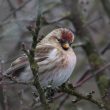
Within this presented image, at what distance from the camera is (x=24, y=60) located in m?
4.11

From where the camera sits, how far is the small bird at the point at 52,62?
406cm

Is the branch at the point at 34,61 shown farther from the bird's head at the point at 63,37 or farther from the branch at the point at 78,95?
the bird's head at the point at 63,37

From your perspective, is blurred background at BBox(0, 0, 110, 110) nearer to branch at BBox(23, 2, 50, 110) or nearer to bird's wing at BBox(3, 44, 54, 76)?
bird's wing at BBox(3, 44, 54, 76)

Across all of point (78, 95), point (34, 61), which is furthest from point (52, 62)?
point (34, 61)

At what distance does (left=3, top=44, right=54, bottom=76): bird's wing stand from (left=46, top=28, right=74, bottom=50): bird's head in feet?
0.24

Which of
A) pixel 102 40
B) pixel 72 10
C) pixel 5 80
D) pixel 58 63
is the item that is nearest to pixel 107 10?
pixel 72 10

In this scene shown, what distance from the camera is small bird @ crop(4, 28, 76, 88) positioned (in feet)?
13.3

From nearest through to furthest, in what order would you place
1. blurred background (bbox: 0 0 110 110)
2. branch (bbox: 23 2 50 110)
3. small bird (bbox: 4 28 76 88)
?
1. branch (bbox: 23 2 50 110)
2. small bird (bbox: 4 28 76 88)
3. blurred background (bbox: 0 0 110 110)

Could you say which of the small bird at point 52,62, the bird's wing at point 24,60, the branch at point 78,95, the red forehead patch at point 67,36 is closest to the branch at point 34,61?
the branch at point 78,95

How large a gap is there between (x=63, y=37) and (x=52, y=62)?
0.22 metres

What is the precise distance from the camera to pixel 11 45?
645 centimetres

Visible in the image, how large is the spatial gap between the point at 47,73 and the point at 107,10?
5.17 ft

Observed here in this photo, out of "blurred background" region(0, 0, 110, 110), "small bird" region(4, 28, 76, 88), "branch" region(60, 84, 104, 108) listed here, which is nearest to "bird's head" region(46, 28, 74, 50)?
"small bird" region(4, 28, 76, 88)

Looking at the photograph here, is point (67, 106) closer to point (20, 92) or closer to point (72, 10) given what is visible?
point (72, 10)
